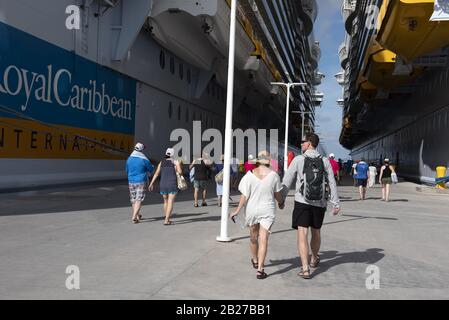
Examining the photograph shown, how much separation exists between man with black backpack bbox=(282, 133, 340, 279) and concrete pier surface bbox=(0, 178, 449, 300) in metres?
0.49

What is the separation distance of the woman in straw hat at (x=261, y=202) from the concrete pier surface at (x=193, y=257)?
0.39 meters

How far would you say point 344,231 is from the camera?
1037 cm

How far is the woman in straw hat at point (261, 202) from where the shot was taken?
601 cm

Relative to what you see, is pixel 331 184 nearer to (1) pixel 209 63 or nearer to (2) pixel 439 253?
(2) pixel 439 253

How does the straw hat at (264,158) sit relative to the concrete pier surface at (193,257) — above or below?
above

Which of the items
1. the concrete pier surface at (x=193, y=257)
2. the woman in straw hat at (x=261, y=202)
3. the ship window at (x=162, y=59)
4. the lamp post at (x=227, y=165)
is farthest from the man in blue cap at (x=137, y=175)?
the ship window at (x=162, y=59)

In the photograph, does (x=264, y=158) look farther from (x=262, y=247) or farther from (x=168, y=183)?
(x=168, y=183)

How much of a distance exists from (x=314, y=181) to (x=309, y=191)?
14 cm

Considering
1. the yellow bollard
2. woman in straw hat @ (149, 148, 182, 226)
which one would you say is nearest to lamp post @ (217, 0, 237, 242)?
woman in straw hat @ (149, 148, 182, 226)

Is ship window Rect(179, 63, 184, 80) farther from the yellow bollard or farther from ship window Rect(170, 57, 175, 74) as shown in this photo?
the yellow bollard

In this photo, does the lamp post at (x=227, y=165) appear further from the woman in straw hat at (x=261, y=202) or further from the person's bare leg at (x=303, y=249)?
the person's bare leg at (x=303, y=249)

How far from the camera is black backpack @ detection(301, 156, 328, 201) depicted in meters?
6.07

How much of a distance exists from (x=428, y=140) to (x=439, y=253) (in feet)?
99.5

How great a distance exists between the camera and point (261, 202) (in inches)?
242
